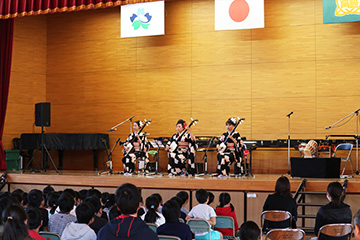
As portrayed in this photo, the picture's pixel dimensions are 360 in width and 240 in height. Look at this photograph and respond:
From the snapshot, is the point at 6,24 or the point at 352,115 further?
the point at 6,24

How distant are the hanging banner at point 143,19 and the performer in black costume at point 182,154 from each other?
2.72 meters

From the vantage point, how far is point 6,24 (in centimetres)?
1105

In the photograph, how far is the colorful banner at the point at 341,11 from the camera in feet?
31.4

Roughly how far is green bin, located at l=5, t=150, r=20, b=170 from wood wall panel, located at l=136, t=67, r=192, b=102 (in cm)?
330

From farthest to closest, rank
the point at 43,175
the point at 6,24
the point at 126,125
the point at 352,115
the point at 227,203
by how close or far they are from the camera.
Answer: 1. the point at 126,125
2. the point at 6,24
3. the point at 352,115
4. the point at 43,175
5. the point at 227,203

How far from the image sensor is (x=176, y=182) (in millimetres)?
8219

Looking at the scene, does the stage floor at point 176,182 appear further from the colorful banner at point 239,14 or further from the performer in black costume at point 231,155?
the colorful banner at point 239,14

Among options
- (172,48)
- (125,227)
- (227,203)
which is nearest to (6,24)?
(172,48)

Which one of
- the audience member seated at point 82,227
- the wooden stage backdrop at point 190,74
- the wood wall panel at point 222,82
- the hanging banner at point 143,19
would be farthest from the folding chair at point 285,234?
the hanging banner at point 143,19

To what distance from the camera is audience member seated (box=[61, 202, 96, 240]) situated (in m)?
3.57

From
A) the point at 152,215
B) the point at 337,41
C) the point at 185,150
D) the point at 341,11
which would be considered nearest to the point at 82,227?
the point at 152,215

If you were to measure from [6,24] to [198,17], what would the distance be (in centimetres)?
469

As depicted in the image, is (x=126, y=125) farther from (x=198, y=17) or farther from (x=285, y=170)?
(x=285, y=170)

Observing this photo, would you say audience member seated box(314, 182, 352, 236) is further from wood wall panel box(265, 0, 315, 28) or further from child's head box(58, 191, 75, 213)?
wood wall panel box(265, 0, 315, 28)
